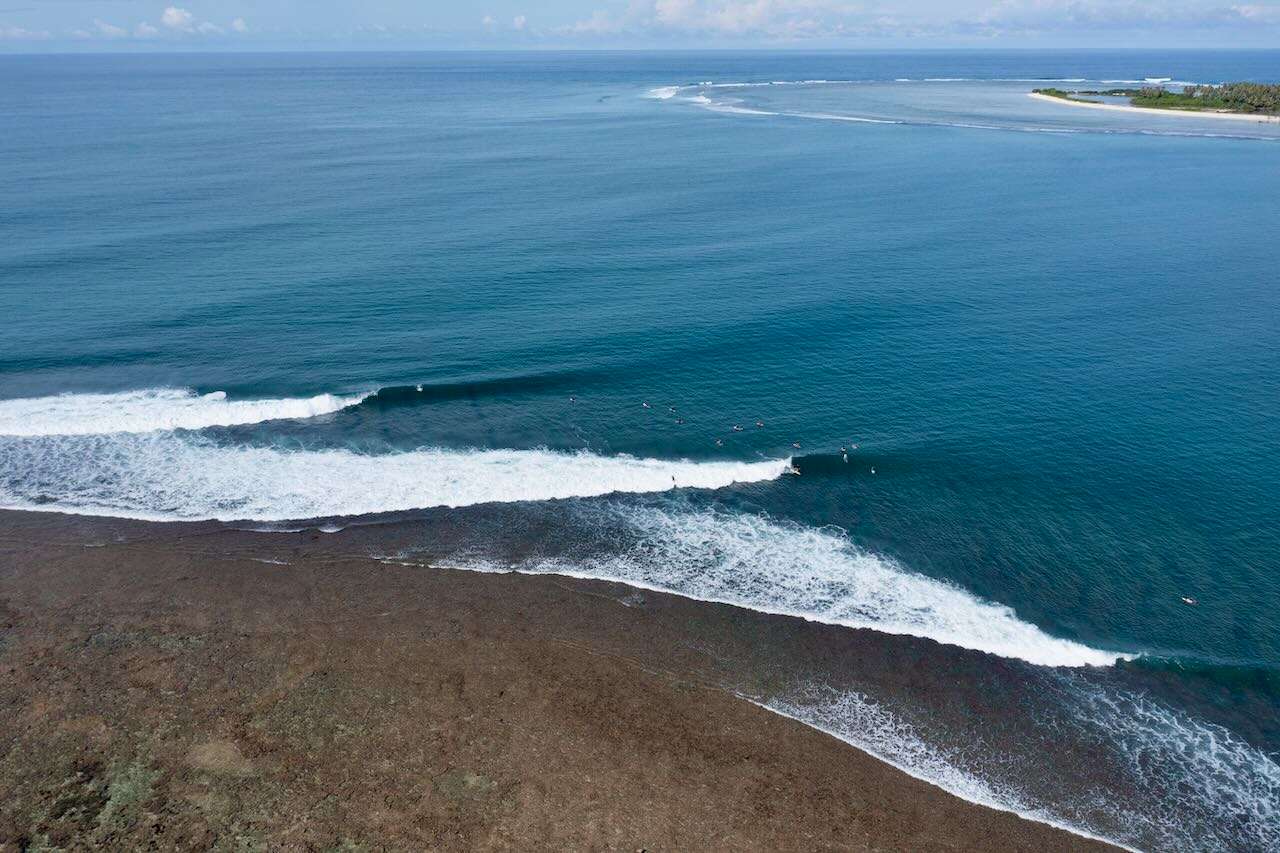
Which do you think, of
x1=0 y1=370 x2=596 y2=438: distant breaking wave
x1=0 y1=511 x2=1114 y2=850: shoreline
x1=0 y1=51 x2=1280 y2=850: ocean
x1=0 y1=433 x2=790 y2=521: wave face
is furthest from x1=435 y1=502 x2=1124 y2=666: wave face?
x1=0 y1=370 x2=596 y2=438: distant breaking wave

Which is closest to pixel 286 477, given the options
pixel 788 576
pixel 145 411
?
pixel 145 411

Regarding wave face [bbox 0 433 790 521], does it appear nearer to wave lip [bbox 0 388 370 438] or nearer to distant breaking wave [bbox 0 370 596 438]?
wave lip [bbox 0 388 370 438]

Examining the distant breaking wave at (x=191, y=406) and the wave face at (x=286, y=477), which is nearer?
the wave face at (x=286, y=477)

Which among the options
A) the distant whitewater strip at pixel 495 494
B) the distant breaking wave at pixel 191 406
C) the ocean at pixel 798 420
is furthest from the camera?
the distant breaking wave at pixel 191 406

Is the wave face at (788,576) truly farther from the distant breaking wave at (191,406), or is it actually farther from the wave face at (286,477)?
the distant breaking wave at (191,406)

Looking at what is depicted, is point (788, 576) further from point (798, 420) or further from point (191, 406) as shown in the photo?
point (191, 406)

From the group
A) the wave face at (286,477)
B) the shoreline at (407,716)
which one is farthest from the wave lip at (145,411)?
the shoreline at (407,716)
